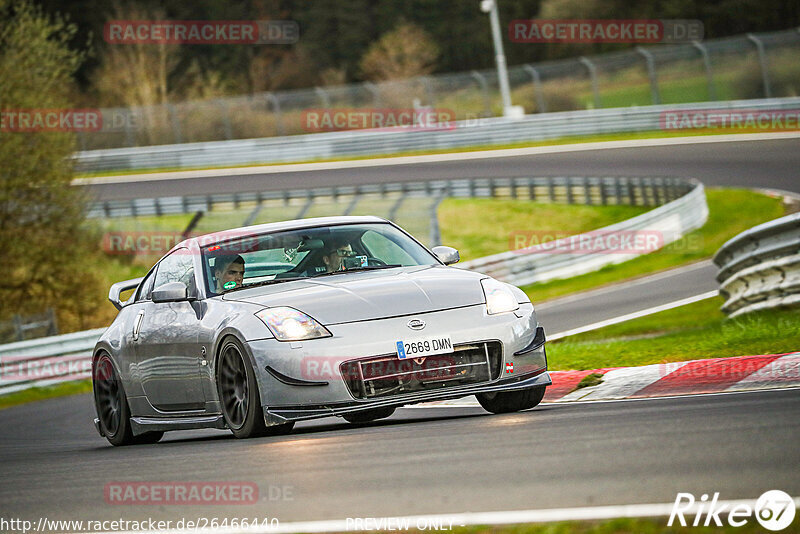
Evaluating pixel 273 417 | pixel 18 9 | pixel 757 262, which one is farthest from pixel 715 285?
pixel 18 9

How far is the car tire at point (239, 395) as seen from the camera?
785 cm

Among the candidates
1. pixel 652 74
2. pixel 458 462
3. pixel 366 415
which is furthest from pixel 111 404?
pixel 652 74

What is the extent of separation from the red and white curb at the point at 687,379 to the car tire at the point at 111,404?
104 inches

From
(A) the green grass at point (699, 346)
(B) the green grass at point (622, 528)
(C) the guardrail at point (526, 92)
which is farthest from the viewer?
(C) the guardrail at point (526, 92)

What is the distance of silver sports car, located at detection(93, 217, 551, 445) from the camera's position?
7699 millimetres

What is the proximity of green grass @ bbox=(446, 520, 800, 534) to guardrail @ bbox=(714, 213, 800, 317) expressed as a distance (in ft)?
27.8

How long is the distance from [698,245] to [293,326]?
797 inches

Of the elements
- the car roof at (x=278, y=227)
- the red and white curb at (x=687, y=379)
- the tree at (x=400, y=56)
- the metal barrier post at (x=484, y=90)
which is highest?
the tree at (x=400, y=56)

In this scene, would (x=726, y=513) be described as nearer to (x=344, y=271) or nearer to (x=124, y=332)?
(x=344, y=271)

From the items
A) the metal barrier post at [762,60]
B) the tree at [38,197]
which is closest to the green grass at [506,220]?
the metal barrier post at [762,60]

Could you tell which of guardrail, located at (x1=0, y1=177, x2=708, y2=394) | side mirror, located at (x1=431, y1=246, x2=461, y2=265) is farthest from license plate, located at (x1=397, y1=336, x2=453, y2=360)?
guardrail, located at (x1=0, y1=177, x2=708, y2=394)

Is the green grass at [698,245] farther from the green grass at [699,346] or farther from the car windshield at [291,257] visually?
the car windshield at [291,257]

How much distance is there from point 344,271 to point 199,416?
138 centimetres

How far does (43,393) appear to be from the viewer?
66.2ft
